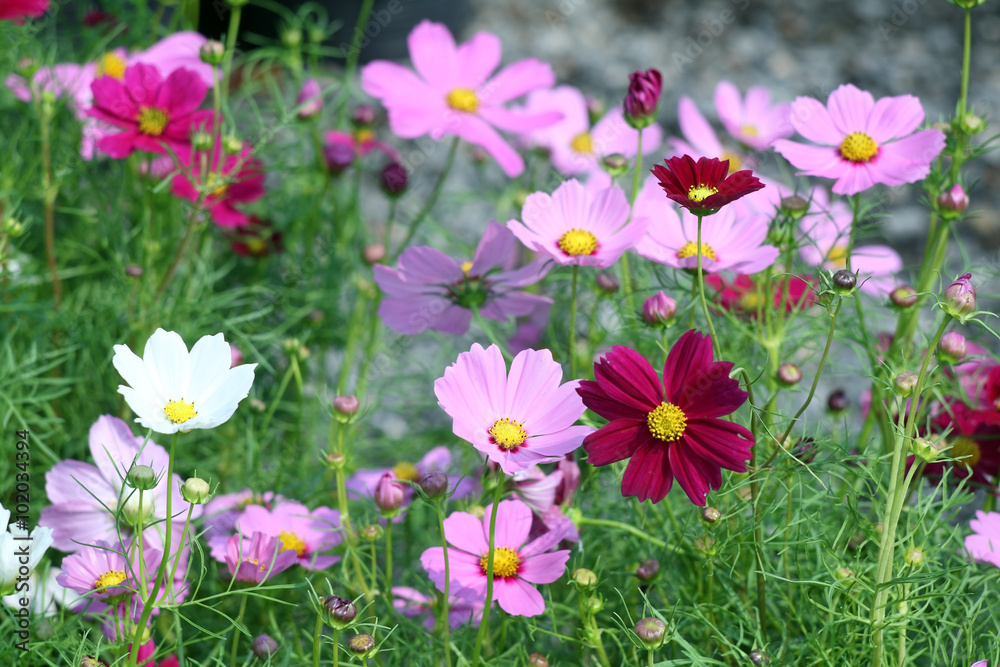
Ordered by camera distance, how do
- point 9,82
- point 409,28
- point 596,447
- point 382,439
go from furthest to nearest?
point 409,28, point 382,439, point 9,82, point 596,447

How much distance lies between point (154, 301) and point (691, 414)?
609mm

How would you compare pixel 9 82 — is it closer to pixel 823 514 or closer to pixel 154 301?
pixel 154 301

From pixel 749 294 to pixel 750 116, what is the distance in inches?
22.1

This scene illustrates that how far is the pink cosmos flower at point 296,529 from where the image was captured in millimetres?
782

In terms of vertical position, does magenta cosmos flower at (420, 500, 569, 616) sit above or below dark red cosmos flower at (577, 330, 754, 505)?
below

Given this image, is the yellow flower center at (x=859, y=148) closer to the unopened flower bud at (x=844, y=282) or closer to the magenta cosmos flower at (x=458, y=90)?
the unopened flower bud at (x=844, y=282)

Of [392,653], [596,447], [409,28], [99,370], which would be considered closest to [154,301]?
[99,370]

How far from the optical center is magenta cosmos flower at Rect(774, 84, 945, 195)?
0.74m

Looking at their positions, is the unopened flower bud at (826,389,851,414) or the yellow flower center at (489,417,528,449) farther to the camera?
the unopened flower bud at (826,389,851,414)

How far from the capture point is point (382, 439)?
1206 millimetres

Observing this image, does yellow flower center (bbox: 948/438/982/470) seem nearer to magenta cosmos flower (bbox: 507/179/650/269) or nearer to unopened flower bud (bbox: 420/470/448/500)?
magenta cosmos flower (bbox: 507/179/650/269)

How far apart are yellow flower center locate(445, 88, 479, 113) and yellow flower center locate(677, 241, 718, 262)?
40 cm
